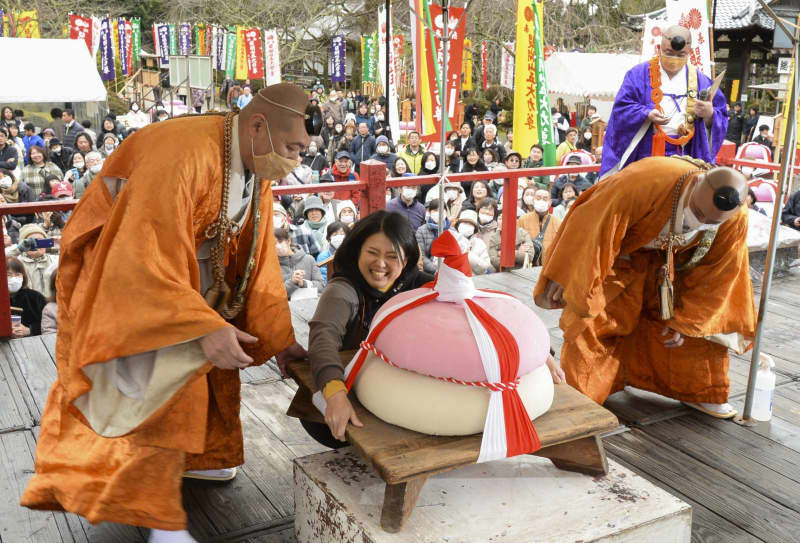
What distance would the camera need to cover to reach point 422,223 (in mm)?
7430

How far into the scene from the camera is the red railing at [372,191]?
12.0 feet

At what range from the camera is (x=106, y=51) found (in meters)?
19.3

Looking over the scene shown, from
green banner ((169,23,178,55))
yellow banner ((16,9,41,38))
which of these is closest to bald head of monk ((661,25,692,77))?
yellow banner ((16,9,41,38))

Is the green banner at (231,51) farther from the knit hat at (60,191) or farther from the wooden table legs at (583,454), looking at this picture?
the wooden table legs at (583,454)

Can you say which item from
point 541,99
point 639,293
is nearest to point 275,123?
point 639,293

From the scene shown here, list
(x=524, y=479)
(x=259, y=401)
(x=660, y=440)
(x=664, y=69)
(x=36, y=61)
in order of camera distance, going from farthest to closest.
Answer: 1. (x=36, y=61)
2. (x=664, y=69)
3. (x=259, y=401)
4. (x=660, y=440)
5. (x=524, y=479)

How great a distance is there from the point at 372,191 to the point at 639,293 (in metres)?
1.97

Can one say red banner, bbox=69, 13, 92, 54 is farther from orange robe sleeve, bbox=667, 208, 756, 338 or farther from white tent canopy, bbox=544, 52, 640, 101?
orange robe sleeve, bbox=667, 208, 756, 338

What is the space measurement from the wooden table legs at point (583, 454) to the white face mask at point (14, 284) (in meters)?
4.14

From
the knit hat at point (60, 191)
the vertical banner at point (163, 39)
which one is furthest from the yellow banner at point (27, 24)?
the knit hat at point (60, 191)

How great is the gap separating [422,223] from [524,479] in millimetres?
5453

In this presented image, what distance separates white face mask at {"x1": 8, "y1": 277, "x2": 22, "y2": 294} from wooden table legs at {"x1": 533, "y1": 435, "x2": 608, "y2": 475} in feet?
13.6

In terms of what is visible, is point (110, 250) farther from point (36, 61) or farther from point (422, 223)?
point (36, 61)

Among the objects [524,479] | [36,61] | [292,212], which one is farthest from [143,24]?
[524,479]
